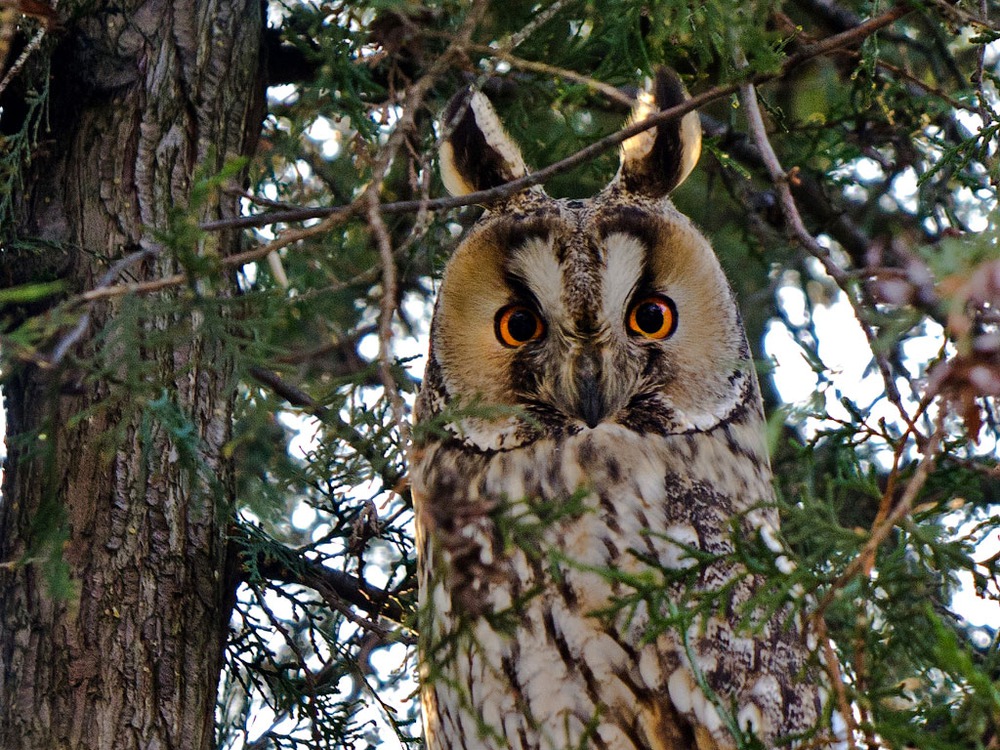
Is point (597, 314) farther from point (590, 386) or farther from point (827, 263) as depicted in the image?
point (827, 263)

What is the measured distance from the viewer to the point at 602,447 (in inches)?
91.7

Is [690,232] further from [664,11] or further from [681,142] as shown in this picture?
[664,11]

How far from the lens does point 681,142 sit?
2.58 metres

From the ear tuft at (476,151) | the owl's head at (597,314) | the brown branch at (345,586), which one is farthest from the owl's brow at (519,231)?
the brown branch at (345,586)

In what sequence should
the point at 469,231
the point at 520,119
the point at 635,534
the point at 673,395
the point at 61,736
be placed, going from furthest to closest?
the point at 520,119 < the point at 469,231 < the point at 673,395 < the point at 635,534 < the point at 61,736

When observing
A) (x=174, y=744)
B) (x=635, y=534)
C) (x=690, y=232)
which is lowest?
(x=174, y=744)

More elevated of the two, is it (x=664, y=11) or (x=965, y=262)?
(x=664, y=11)

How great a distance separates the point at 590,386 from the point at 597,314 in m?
0.15

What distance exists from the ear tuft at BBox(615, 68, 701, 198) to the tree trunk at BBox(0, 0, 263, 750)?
37.5 inches

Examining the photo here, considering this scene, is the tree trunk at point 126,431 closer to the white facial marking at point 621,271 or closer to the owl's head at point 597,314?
the owl's head at point 597,314

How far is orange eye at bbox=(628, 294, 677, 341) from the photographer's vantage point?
2373 millimetres

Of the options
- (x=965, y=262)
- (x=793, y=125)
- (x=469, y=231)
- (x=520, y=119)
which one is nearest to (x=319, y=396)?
(x=469, y=231)

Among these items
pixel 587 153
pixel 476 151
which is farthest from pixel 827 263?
pixel 476 151

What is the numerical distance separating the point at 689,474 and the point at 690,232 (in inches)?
22.3
